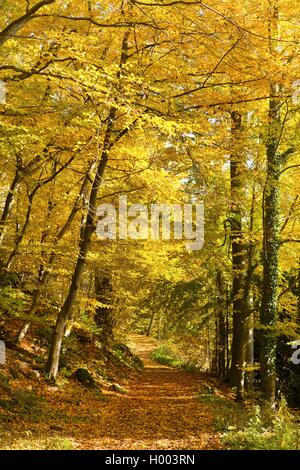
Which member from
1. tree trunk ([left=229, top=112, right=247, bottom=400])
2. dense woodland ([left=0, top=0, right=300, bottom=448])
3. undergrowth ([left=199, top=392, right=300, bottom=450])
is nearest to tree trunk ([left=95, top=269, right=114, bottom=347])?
dense woodland ([left=0, top=0, right=300, bottom=448])

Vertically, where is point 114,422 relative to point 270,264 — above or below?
below

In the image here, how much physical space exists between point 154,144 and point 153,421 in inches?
226

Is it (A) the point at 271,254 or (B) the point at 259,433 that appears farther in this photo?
(A) the point at 271,254

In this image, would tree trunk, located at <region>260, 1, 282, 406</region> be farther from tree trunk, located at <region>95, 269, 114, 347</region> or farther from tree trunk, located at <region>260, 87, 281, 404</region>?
tree trunk, located at <region>95, 269, 114, 347</region>

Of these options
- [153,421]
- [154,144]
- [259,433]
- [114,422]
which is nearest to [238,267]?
[154,144]

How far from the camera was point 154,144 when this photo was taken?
30.3 feet

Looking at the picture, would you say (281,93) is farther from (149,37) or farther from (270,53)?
(149,37)

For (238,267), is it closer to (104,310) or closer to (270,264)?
(270,264)

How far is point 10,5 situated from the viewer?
746 centimetres

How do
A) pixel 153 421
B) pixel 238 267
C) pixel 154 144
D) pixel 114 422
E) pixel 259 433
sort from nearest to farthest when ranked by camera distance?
pixel 259 433
pixel 114 422
pixel 153 421
pixel 154 144
pixel 238 267

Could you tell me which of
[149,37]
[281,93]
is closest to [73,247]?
[149,37]

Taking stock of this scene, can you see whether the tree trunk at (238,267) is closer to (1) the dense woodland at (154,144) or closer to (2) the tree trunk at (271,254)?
(1) the dense woodland at (154,144)
